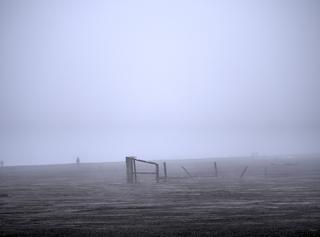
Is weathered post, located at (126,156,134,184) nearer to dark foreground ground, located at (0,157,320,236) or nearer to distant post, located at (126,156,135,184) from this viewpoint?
distant post, located at (126,156,135,184)

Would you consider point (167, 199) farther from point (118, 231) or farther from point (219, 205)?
point (118, 231)

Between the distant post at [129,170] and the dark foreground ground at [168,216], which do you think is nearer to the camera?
the dark foreground ground at [168,216]

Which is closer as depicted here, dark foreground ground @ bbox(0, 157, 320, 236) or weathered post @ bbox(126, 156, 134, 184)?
dark foreground ground @ bbox(0, 157, 320, 236)

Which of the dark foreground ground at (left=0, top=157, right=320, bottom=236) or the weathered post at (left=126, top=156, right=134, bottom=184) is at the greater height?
the weathered post at (left=126, top=156, right=134, bottom=184)

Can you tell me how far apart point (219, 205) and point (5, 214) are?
9.98 meters

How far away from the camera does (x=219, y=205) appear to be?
19.3m

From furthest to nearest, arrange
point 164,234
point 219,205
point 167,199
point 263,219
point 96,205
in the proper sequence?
1. point 167,199
2. point 96,205
3. point 219,205
4. point 263,219
5. point 164,234

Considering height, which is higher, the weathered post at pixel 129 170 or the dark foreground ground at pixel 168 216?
the weathered post at pixel 129 170

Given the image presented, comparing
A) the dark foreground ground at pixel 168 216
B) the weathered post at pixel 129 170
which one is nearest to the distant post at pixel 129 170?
the weathered post at pixel 129 170

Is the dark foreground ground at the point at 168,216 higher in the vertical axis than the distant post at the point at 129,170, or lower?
lower

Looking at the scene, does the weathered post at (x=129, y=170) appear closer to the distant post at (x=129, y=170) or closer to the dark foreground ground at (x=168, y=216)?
the distant post at (x=129, y=170)

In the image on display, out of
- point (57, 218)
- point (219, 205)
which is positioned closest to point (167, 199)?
point (219, 205)

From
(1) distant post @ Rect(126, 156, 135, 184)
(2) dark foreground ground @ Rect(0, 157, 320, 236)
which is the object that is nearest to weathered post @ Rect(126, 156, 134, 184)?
(1) distant post @ Rect(126, 156, 135, 184)

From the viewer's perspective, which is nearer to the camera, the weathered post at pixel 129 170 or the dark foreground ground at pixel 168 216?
the dark foreground ground at pixel 168 216
